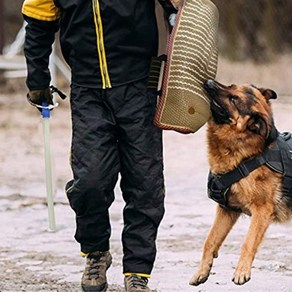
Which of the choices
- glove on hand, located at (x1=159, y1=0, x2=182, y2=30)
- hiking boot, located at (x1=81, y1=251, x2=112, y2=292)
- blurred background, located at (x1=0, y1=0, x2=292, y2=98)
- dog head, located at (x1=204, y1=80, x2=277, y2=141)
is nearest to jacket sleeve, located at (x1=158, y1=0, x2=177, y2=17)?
glove on hand, located at (x1=159, y1=0, x2=182, y2=30)

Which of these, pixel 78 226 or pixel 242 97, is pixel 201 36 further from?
pixel 78 226

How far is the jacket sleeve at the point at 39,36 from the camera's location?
5.76m

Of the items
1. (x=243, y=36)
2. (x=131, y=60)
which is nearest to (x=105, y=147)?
(x=131, y=60)

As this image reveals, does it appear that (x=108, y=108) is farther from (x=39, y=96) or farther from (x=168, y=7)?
(x=168, y=7)

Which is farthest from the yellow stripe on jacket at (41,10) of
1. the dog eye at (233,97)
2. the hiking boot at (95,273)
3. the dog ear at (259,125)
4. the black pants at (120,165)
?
the hiking boot at (95,273)

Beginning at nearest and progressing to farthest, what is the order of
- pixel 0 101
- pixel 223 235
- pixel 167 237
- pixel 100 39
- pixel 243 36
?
1. pixel 100 39
2. pixel 223 235
3. pixel 167 237
4. pixel 0 101
5. pixel 243 36

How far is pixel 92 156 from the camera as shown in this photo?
574cm

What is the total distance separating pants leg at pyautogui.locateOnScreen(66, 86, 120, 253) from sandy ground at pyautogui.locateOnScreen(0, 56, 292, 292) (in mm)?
734

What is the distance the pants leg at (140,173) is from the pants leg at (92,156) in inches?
3.4

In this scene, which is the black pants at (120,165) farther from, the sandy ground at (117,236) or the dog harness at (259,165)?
the sandy ground at (117,236)

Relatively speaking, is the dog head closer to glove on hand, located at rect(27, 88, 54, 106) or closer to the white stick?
glove on hand, located at rect(27, 88, 54, 106)

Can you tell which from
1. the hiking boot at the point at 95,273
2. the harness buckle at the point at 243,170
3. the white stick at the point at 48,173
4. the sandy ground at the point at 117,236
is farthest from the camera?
the white stick at the point at 48,173

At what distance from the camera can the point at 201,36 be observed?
571 cm

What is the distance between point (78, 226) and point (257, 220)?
1.07m
